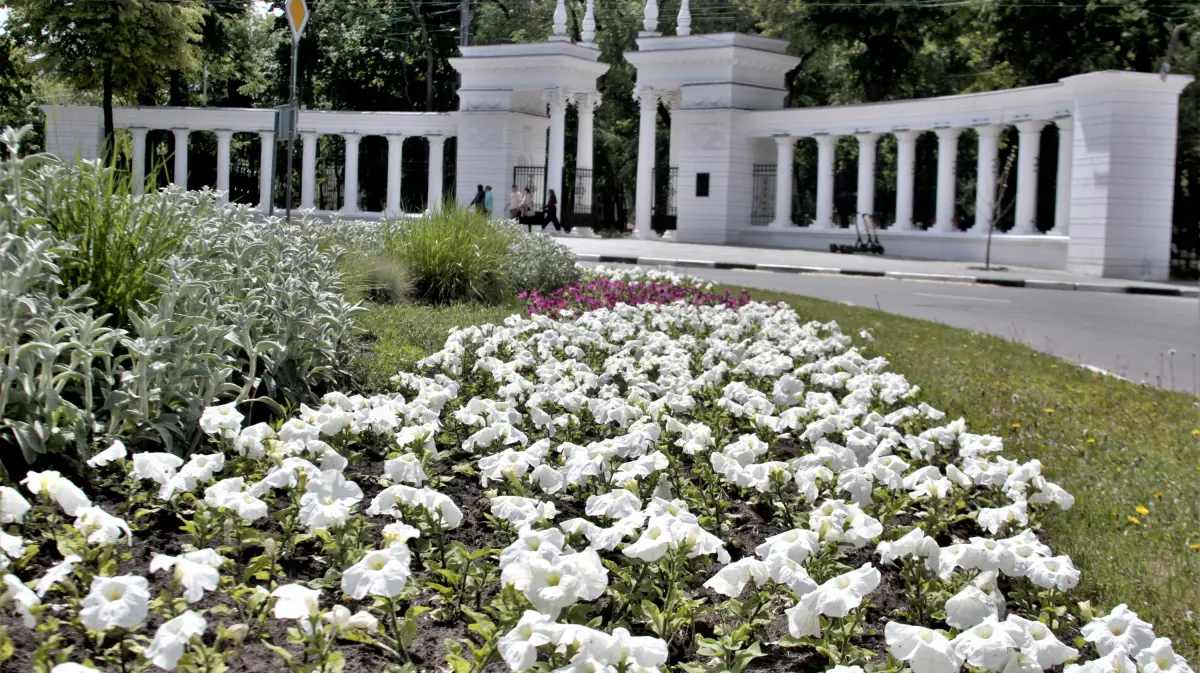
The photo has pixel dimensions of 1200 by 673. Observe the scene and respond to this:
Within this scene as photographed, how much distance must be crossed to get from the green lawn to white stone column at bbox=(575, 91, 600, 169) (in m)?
27.5

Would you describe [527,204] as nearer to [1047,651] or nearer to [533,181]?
[533,181]

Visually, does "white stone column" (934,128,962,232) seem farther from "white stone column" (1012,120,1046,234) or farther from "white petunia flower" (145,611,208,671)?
"white petunia flower" (145,611,208,671)

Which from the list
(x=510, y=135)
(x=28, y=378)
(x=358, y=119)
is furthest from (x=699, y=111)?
(x=28, y=378)

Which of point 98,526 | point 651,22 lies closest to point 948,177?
point 651,22

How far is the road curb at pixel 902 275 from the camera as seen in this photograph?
76.9 feet

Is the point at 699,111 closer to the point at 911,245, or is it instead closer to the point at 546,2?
the point at 911,245

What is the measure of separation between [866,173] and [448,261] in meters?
23.6

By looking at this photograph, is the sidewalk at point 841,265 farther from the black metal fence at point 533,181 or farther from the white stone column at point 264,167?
the white stone column at point 264,167

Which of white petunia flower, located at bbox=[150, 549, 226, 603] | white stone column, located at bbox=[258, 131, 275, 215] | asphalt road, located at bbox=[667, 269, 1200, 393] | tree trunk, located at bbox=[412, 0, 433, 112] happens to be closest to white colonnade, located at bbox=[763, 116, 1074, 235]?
asphalt road, located at bbox=[667, 269, 1200, 393]

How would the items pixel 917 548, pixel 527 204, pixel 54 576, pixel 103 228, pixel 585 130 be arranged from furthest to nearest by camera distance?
pixel 585 130
pixel 527 204
pixel 103 228
pixel 917 548
pixel 54 576

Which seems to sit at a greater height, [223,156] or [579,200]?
[223,156]

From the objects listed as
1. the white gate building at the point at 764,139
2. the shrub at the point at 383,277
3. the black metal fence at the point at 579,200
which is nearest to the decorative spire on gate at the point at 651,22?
the white gate building at the point at 764,139

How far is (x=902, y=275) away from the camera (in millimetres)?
25938

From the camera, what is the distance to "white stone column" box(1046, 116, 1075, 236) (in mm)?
28938
